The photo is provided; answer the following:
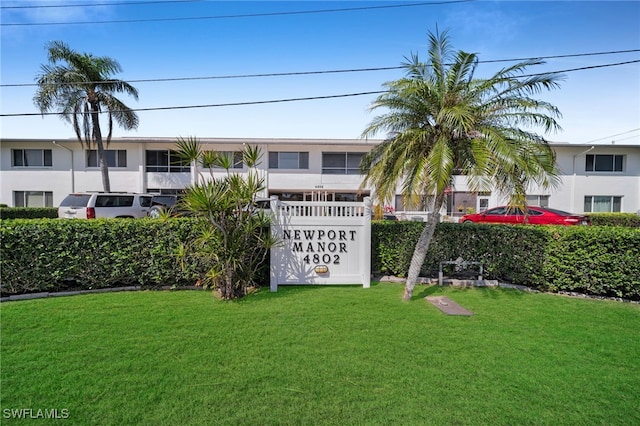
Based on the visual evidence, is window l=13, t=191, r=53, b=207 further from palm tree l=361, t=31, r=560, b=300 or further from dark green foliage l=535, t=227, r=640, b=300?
dark green foliage l=535, t=227, r=640, b=300

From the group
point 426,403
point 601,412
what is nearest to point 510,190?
point 601,412

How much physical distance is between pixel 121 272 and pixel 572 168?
1002 inches

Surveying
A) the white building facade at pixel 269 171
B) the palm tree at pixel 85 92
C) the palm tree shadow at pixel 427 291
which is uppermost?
the palm tree at pixel 85 92

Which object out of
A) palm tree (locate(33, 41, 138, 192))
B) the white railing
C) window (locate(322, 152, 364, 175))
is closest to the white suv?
palm tree (locate(33, 41, 138, 192))

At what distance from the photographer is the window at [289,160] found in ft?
69.7

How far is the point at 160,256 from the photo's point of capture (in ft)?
20.0

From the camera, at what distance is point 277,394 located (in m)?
2.90

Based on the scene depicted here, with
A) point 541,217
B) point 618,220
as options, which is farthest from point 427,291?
point 618,220

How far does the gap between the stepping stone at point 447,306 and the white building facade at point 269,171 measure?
14280 mm

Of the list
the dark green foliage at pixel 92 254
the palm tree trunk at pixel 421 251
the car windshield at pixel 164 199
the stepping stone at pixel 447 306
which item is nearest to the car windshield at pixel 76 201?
the car windshield at pixel 164 199

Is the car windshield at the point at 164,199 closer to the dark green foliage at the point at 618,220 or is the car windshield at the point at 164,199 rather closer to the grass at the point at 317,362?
the grass at the point at 317,362

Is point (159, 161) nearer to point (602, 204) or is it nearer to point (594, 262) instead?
point (594, 262)

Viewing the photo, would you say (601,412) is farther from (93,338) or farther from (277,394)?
(93,338)

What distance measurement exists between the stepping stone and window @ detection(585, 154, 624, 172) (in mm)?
21981
